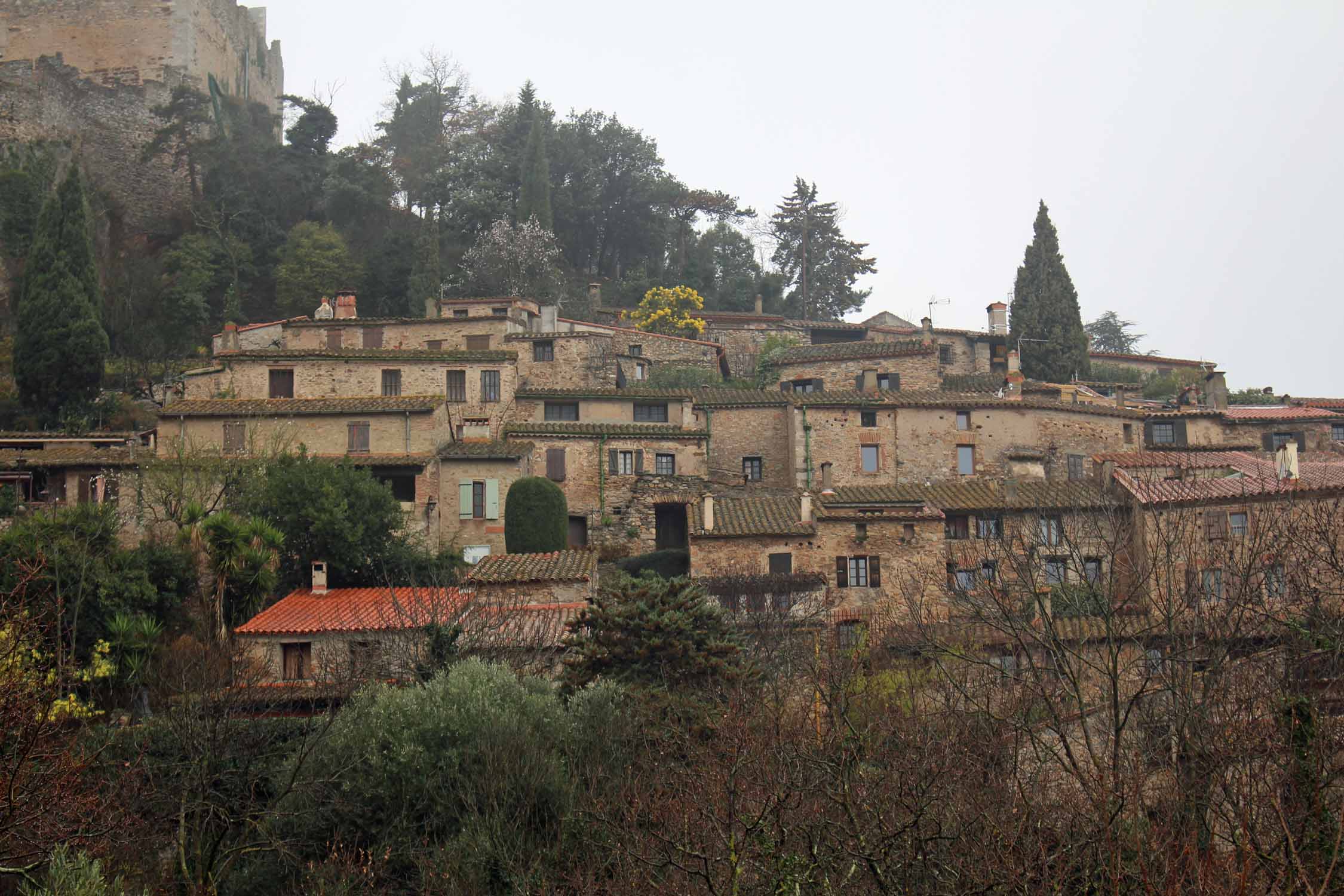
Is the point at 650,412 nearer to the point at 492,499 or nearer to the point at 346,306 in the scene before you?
the point at 492,499

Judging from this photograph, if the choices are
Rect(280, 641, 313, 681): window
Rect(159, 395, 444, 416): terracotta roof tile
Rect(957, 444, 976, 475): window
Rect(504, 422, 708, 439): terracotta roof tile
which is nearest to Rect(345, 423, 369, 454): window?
Rect(159, 395, 444, 416): terracotta roof tile

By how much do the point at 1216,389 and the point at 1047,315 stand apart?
24.1 ft

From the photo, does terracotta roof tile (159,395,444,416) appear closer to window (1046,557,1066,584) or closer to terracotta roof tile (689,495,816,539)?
terracotta roof tile (689,495,816,539)

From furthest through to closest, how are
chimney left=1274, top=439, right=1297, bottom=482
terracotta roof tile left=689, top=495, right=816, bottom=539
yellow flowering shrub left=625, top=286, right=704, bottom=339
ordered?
yellow flowering shrub left=625, top=286, right=704, bottom=339, terracotta roof tile left=689, top=495, right=816, bottom=539, chimney left=1274, top=439, right=1297, bottom=482

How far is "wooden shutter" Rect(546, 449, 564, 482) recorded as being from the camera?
38.8 m

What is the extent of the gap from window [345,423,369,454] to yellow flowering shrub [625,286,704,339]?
16.4 meters

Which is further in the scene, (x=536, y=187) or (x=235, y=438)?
(x=536, y=187)

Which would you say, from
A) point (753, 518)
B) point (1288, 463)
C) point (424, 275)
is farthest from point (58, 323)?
point (1288, 463)

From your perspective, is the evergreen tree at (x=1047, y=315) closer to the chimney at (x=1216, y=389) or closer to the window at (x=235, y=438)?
the chimney at (x=1216, y=389)

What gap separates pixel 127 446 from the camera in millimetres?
38156

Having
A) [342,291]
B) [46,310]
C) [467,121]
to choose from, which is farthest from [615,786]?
[467,121]

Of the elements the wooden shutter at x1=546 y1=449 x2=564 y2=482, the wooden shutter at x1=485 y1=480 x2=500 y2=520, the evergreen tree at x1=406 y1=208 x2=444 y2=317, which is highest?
the evergreen tree at x1=406 y1=208 x2=444 y2=317

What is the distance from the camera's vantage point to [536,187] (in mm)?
60219

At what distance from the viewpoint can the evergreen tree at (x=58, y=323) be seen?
136ft
